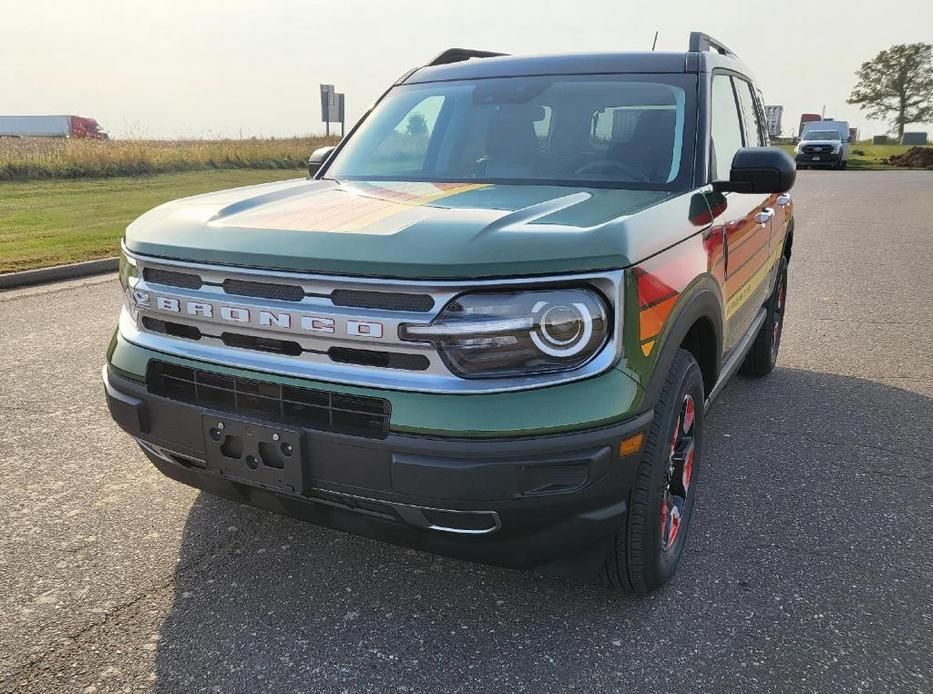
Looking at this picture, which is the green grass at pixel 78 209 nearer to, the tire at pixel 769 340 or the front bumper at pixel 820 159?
the tire at pixel 769 340

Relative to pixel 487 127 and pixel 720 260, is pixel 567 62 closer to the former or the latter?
pixel 487 127

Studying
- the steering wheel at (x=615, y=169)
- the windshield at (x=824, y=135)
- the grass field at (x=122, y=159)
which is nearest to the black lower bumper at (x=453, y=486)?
the steering wheel at (x=615, y=169)

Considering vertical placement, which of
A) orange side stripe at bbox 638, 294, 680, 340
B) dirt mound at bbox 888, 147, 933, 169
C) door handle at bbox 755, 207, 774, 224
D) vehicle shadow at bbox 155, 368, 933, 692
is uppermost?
door handle at bbox 755, 207, 774, 224

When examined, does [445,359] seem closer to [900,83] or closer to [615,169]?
[615,169]

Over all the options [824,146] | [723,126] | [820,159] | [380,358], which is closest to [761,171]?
[723,126]

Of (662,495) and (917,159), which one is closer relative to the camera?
(662,495)

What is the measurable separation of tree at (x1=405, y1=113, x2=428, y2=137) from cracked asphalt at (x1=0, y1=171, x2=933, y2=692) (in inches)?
75.9

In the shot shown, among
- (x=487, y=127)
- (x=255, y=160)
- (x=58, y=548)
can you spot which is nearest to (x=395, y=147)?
(x=487, y=127)

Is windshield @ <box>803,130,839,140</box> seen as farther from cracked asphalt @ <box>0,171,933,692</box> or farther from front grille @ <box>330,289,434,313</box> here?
front grille @ <box>330,289,434,313</box>

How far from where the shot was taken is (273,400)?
7.48 ft

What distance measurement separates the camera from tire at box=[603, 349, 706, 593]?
7.89 feet

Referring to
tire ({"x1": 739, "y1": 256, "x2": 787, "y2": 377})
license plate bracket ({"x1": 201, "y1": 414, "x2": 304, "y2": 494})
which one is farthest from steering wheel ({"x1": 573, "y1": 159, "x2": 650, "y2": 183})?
tire ({"x1": 739, "y1": 256, "x2": 787, "y2": 377})

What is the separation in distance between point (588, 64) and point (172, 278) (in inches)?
83.8

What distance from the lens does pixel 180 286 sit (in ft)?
8.13
